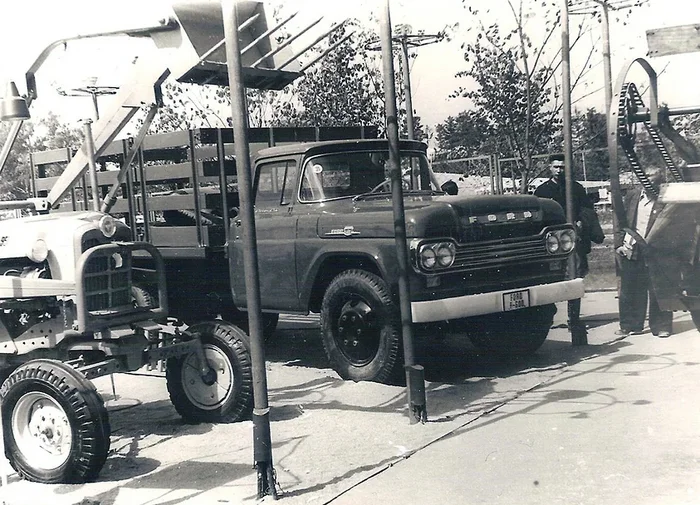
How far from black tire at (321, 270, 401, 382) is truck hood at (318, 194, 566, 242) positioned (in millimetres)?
451

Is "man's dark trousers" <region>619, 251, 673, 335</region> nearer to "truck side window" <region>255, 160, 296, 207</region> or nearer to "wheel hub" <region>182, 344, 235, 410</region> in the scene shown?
"truck side window" <region>255, 160, 296, 207</region>

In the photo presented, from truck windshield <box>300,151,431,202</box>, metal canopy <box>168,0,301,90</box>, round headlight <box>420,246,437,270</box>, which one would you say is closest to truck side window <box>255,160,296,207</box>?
truck windshield <box>300,151,431,202</box>

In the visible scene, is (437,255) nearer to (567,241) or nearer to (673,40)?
(567,241)

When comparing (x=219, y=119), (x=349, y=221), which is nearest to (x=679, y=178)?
(x=349, y=221)

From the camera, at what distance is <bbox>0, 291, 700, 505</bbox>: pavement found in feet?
14.2

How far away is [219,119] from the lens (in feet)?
60.6

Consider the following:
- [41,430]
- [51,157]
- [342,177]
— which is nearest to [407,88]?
[51,157]

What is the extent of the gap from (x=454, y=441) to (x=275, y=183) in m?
3.63

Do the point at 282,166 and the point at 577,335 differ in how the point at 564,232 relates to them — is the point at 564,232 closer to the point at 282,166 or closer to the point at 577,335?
the point at 577,335

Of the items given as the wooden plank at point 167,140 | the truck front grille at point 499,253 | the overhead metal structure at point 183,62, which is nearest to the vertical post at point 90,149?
the overhead metal structure at point 183,62

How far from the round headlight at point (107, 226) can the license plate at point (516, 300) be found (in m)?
3.28

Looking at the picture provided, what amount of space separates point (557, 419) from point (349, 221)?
250cm

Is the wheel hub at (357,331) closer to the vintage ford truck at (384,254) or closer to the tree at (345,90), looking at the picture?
the vintage ford truck at (384,254)

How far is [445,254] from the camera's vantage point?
21.5 feet
